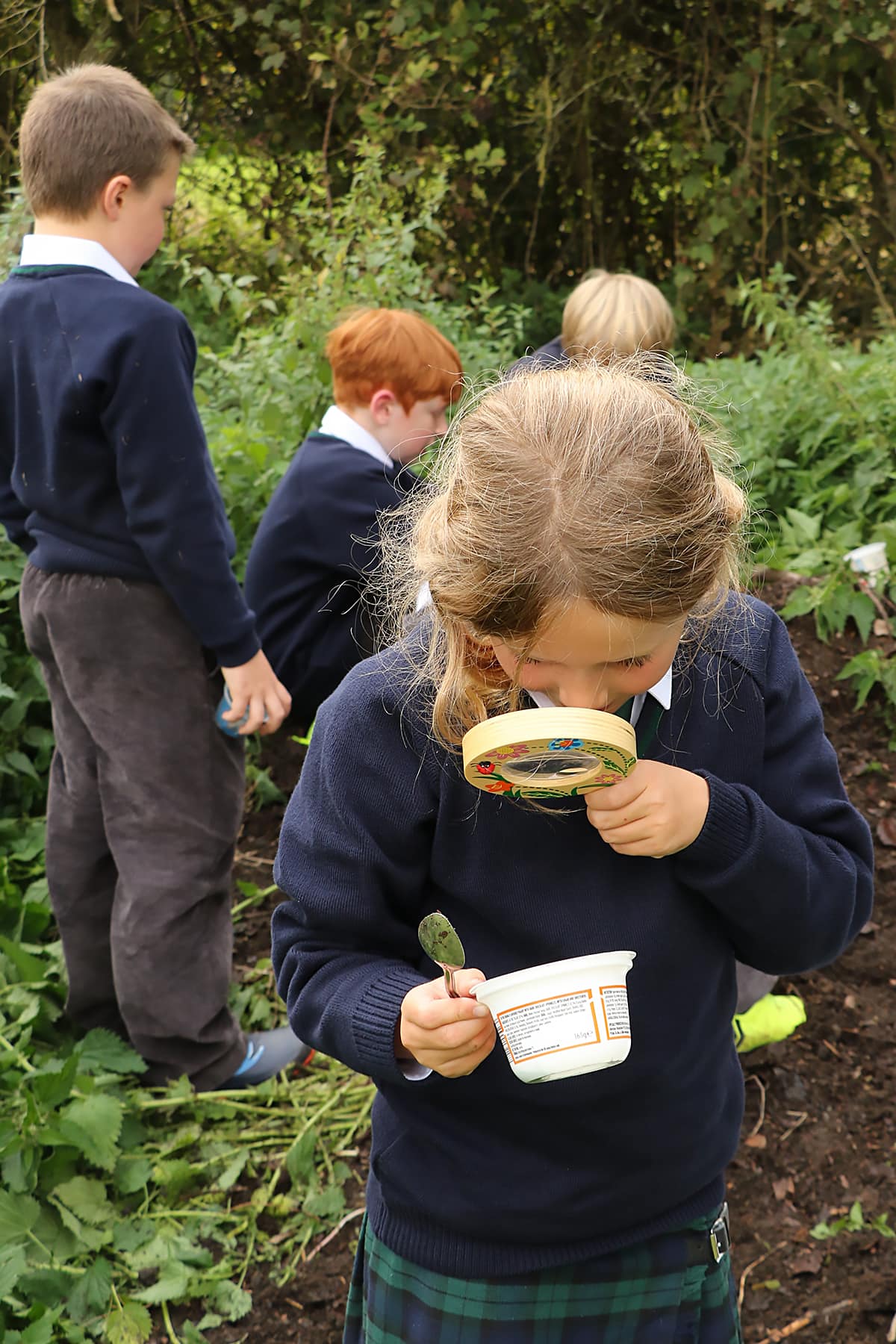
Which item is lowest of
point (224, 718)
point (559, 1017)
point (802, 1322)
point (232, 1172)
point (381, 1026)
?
point (232, 1172)

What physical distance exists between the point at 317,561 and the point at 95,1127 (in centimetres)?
146

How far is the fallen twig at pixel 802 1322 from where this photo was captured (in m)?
Result: 2.15

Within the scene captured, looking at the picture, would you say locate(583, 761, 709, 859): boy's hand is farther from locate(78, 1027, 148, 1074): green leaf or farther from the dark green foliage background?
the dark green foliage background

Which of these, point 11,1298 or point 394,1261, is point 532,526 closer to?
point 394,1261

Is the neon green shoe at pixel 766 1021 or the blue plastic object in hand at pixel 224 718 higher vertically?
the blue plastic object in hand at pixel 224 718

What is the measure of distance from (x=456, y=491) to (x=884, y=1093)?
2.03 m

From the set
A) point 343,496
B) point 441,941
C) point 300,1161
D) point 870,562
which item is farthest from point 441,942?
point 870,562

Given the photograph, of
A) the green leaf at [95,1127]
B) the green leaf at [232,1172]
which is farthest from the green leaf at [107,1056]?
the green leaf at [232,1172]

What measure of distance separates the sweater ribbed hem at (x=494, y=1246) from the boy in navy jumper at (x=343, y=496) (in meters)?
1.86

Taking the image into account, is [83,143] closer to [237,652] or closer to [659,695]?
[237,652]

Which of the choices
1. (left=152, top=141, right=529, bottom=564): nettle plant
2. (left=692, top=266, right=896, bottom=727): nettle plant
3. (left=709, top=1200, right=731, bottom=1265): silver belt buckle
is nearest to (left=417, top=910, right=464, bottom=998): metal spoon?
(left=709, top=1200, right=731, bottom=1265): silver belt buckle

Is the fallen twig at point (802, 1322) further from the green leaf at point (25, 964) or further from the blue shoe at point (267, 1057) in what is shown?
the green leaf at point (25, 964)

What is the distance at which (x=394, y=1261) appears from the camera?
1413mm

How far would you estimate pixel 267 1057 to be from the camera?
2.86 m
